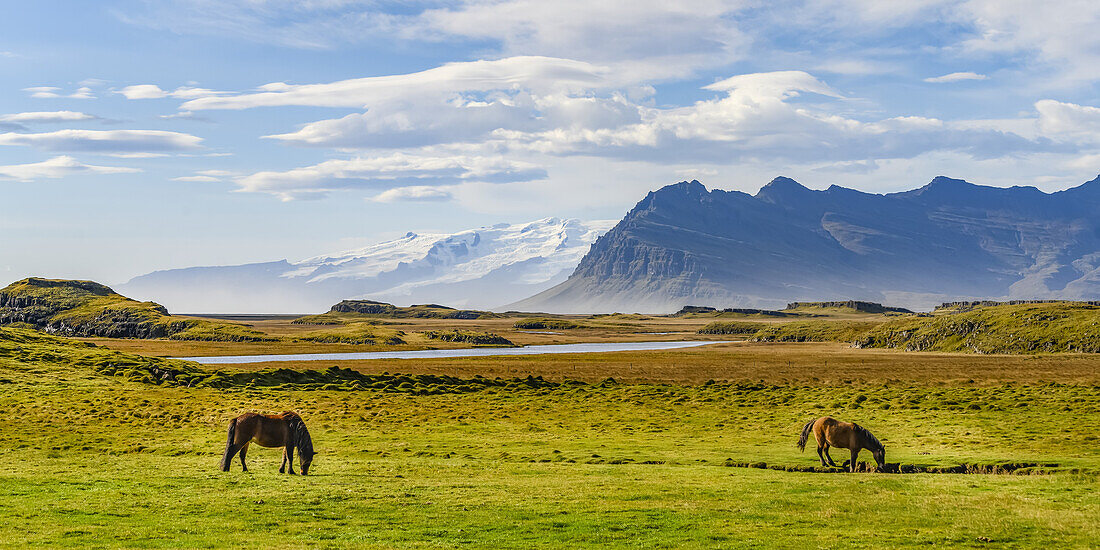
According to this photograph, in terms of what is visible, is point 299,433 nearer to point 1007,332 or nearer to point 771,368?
point 771,368

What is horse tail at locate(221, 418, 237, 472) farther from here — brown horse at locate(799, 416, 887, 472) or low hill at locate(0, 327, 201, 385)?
low hill at locate(0, 327, 201, 385)

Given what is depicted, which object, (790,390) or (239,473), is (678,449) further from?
(790,390)

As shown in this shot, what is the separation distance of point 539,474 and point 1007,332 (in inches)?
4898

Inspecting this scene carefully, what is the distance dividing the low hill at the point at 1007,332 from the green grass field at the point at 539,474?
7241 cm

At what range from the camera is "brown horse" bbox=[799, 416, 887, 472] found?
107ft

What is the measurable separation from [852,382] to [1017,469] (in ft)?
153

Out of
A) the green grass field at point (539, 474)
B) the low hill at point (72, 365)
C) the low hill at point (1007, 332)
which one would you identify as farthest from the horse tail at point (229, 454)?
the low hill at point (1007, 332)

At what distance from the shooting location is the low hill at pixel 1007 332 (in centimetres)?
12369

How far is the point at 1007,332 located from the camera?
132250 millimetres

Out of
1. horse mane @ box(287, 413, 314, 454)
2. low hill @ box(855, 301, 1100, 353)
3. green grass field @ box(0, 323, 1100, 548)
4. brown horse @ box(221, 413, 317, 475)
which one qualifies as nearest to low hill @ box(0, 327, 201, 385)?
green grass field @ box(0, 323, 1100, 548)

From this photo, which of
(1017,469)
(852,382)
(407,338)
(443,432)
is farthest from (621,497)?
(407,338)

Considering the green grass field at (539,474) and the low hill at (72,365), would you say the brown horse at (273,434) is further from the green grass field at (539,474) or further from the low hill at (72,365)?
the low hill at (72,365)

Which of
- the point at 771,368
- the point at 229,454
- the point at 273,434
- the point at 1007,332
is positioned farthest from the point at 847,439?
the point at 1007,332

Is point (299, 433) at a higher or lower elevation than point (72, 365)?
higher
